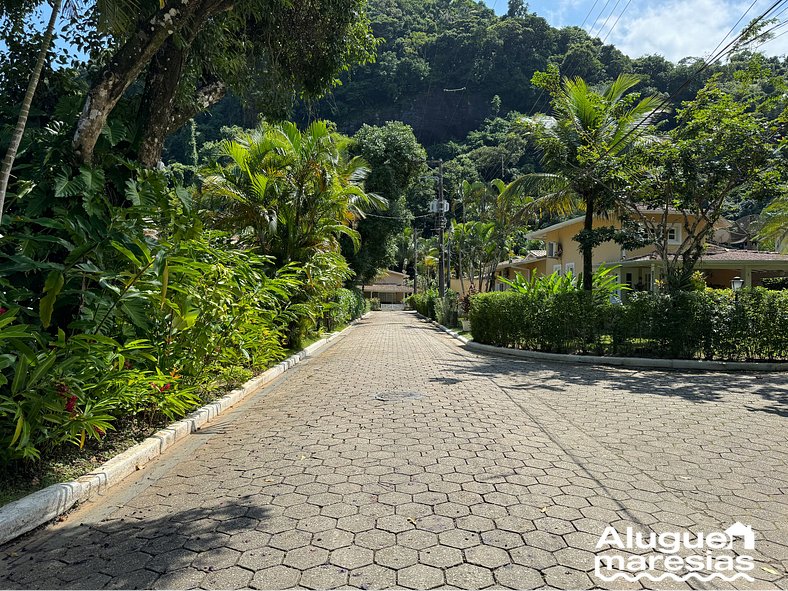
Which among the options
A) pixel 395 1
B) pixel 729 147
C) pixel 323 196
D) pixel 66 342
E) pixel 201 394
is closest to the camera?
pixel 66 342

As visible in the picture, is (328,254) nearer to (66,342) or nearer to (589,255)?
(589,255)

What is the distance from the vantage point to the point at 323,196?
14.5 meters

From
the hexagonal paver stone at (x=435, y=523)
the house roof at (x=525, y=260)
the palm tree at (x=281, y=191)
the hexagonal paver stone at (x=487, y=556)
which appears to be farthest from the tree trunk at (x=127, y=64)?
the house roof at (x=525, y=260)

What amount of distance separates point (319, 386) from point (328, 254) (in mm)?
5643

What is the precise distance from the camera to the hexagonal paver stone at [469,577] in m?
2.99

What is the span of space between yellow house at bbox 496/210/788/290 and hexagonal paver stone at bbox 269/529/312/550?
1803cm

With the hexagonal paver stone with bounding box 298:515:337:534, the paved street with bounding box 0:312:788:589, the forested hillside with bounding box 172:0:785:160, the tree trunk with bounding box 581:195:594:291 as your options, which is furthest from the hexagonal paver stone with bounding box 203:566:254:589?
the forested hillside with bounding box 172:0:785:160

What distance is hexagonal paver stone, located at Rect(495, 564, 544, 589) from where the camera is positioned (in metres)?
2.98

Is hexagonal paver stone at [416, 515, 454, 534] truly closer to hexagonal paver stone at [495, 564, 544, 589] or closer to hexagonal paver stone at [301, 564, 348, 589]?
hexagonal paver stone at [495, 564, 544, 589]

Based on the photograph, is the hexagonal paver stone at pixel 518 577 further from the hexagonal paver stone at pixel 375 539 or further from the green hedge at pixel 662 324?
the green hedge at pixel 662 324

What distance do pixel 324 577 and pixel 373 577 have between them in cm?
28

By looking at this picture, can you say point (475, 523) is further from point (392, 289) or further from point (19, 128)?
point (392, 289)

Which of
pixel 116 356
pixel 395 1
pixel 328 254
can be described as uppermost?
pixel 395 1

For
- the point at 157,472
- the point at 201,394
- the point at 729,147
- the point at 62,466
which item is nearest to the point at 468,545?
the point at 157,472
